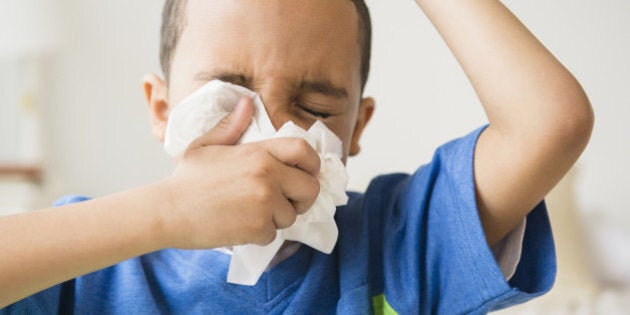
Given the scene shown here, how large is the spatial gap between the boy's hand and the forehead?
0.42 ft

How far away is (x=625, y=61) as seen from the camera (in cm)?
191

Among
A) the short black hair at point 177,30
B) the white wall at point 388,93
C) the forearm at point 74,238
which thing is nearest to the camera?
the forearm at point 74,238

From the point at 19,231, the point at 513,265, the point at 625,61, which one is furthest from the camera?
the point at 625,61

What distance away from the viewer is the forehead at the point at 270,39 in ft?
2.41

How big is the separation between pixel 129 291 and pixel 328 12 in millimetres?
395

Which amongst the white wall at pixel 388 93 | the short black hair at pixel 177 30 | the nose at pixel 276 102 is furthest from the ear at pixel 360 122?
the white wall at pixel 388 93

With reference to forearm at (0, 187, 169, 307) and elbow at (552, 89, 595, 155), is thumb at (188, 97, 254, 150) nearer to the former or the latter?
forearm at (0, 187, 169, 307)

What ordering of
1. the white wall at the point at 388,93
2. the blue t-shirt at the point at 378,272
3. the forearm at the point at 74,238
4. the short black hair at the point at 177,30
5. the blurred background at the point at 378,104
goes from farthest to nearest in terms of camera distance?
the white wall at the point at 388,93 < the blurred background at the point at 378,104 < the short black hair at the point at 177,30 < the blue t-shirt at the point at 378,272 < the forearm at the point at 74,238

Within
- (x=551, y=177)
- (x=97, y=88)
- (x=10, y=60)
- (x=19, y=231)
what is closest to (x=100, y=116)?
(x=97, y=88)

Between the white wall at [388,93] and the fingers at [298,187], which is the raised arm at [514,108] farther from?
the white wall at [388,93]

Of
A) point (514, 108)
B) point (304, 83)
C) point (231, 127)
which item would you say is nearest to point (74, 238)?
point (231, 127)

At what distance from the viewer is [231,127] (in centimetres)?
69

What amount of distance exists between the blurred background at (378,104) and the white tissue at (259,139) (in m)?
1.15

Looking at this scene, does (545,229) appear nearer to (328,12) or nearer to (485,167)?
(485,167)
